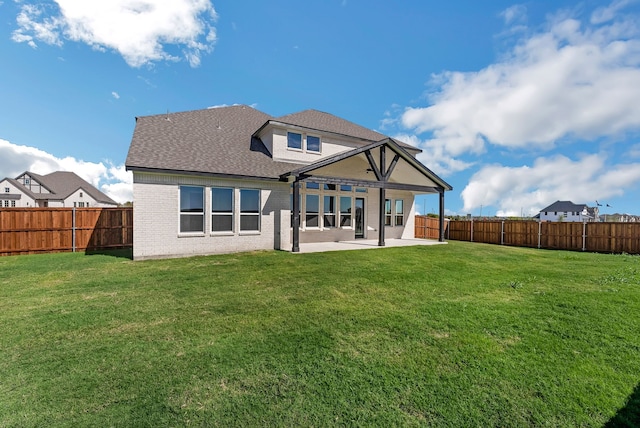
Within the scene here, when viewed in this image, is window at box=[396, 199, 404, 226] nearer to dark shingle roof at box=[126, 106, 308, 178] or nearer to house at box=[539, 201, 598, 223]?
dark shingle roof at box=[126, 106, 308, 178]

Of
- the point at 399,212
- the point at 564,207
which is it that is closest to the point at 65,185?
the point at 399,212

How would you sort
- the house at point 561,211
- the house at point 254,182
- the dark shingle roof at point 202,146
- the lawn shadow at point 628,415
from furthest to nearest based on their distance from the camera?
the house at point 561,211 < the dark shingle roof at point 202,146 < the house at point 254,182 < the lawn shadow at point 628,415

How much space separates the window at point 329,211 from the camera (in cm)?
1534

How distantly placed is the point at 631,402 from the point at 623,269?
9.54 metres

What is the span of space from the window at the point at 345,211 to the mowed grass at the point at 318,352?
28.5 feet

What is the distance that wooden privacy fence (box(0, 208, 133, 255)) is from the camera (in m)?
11.9

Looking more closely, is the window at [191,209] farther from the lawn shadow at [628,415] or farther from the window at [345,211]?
the lawn shadow at [628,415]

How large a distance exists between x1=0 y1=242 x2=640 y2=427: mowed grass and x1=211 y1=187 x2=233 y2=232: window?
14.2 ft

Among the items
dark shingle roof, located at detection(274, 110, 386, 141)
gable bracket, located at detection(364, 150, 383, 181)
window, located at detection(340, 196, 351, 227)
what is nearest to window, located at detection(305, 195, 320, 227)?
window, located at detection(340, 196, 351, 227)

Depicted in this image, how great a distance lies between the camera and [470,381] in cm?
310

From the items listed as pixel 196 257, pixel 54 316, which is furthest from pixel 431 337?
pixel 196 257

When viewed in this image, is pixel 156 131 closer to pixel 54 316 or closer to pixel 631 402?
pixel 54 316

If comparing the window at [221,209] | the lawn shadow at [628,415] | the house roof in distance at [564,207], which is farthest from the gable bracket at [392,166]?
the house roof in distance at [564,207]

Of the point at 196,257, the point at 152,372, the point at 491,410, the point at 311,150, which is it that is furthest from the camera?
the point at 311,150
